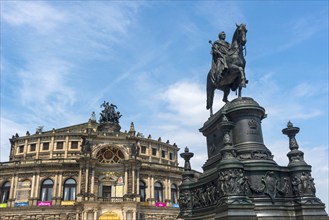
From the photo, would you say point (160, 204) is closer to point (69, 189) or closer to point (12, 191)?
point (69, 189)

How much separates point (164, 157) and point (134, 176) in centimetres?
1366

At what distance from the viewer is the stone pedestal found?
8.55m

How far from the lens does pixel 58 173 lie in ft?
164

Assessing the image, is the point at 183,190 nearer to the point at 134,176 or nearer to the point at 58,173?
the point at 134,176

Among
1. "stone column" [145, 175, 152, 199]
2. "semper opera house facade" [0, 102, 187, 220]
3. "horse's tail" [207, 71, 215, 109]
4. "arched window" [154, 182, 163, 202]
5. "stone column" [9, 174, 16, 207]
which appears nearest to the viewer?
"horse's tail" [207, 71, 215, 109]

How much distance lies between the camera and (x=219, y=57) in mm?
11711

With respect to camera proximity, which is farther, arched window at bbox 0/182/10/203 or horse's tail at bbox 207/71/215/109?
arched window at bbox 0/182/10/203

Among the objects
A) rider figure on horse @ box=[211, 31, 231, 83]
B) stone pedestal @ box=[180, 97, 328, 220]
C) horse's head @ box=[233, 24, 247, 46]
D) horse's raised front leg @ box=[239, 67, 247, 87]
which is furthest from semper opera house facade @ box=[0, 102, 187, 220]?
horse's head @ box=[233, 24, 247, 46]

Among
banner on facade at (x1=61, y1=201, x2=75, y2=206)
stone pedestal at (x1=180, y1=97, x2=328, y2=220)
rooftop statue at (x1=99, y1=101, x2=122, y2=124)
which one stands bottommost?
stone pedestal at (x1=180, y1=97, x2=328, y2=220)

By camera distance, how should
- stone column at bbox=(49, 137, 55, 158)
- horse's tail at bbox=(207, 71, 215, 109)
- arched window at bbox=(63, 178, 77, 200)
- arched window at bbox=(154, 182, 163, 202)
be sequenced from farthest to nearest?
stone column at bbox=(49, 137, 55, 158)
arched window at bbox=(154, 182, 163, 202)
arched window at bbox=(63, 178, 77, 200)
horse's tail at bbox=(207, 71, 215, 109)

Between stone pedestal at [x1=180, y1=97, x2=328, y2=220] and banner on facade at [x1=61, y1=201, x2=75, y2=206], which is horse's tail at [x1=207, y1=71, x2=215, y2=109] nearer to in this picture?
stone pedestal at [x1=180, y1=97, x2=328, y2=220]

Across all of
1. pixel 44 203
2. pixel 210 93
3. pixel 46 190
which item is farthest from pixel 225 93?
pixel 46 190

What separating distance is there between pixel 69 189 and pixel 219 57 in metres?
44.1

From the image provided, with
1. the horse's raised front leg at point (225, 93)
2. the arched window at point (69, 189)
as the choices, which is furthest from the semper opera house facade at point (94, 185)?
the horse's raised front leg at point (225, 93)
